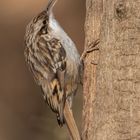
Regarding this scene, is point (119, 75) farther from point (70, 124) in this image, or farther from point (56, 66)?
point (56, 66)

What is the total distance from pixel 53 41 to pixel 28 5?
4089mm

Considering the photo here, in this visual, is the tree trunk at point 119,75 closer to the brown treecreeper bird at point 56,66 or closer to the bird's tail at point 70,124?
the bird's tail at point 70,124

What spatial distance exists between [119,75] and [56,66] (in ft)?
3.86

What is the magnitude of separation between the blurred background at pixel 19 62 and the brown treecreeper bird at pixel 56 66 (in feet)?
10.3

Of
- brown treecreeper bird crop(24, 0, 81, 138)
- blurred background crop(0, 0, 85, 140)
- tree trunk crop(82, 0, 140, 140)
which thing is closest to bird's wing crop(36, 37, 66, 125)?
brown treecreeper bird crop(24, 0, 81, 138)

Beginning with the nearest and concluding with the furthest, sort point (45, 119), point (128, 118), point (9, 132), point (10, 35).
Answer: point (128, 118), point (45, 119), point (9, 132), point (10, 35)

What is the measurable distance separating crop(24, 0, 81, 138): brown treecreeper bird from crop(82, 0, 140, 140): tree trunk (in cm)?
87

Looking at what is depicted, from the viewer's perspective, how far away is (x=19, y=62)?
9133 millimetres

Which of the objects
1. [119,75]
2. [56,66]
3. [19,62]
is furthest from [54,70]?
[19,62]

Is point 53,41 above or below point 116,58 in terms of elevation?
below

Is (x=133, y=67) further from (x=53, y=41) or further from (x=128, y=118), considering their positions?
(x=53, y=41)

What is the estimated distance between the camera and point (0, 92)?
907cm

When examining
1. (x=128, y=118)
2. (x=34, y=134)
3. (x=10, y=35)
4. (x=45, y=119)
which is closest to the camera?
(x=128, y=118)

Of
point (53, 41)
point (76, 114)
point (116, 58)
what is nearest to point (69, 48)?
point (53, 41)
